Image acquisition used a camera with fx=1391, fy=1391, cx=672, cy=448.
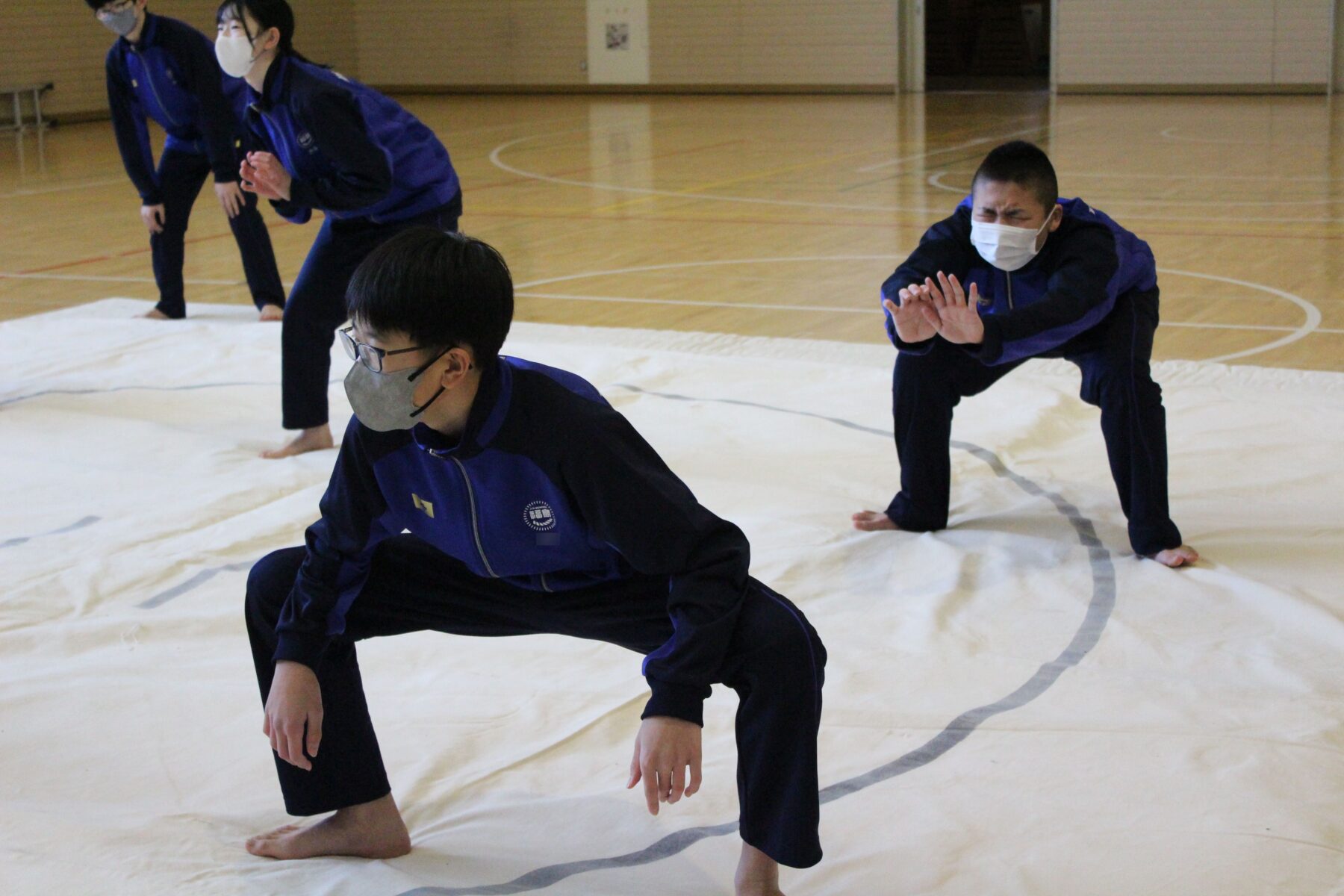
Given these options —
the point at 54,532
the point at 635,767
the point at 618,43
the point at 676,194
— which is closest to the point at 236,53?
the point at 54,532

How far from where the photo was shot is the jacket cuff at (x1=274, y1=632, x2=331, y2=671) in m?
1.65

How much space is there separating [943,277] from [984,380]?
458mm

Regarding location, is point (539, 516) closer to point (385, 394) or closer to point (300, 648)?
point (385, 394)

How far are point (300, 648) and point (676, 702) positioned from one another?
0.47 meters

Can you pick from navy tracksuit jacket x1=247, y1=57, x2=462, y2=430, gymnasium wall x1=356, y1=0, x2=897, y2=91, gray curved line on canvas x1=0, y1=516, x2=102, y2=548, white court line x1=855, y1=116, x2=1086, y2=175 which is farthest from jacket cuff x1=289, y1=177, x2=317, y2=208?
gymnasium wall x1=356, y1=0, x2=897, y2=91

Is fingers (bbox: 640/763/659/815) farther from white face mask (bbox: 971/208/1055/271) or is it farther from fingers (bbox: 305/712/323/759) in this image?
white face mask (bbox: 971/208/1055/271)

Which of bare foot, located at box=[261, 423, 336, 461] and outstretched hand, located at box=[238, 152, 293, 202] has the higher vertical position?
outstretched hand, located at box=[238, 152, 293, 202]

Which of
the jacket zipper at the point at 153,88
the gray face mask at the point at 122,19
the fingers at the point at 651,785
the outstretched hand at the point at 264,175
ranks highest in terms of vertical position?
the gray face mask at the point at 122,19

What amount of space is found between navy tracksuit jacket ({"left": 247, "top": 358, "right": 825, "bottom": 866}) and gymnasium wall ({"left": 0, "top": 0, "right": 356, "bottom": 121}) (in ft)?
45.6

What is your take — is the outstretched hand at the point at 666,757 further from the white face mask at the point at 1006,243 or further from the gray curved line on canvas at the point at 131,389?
the gray curved line on canvas at the point at 131,389

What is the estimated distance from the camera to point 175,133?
205 inches

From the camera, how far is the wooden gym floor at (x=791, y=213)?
5.12 metres

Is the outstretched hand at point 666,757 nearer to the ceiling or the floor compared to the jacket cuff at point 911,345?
nearer to the floor

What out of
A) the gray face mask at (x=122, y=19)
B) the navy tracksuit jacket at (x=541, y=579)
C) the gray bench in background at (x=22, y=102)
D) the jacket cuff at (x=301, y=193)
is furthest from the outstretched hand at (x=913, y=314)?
the gray bench in background at (x=22, y=102)
